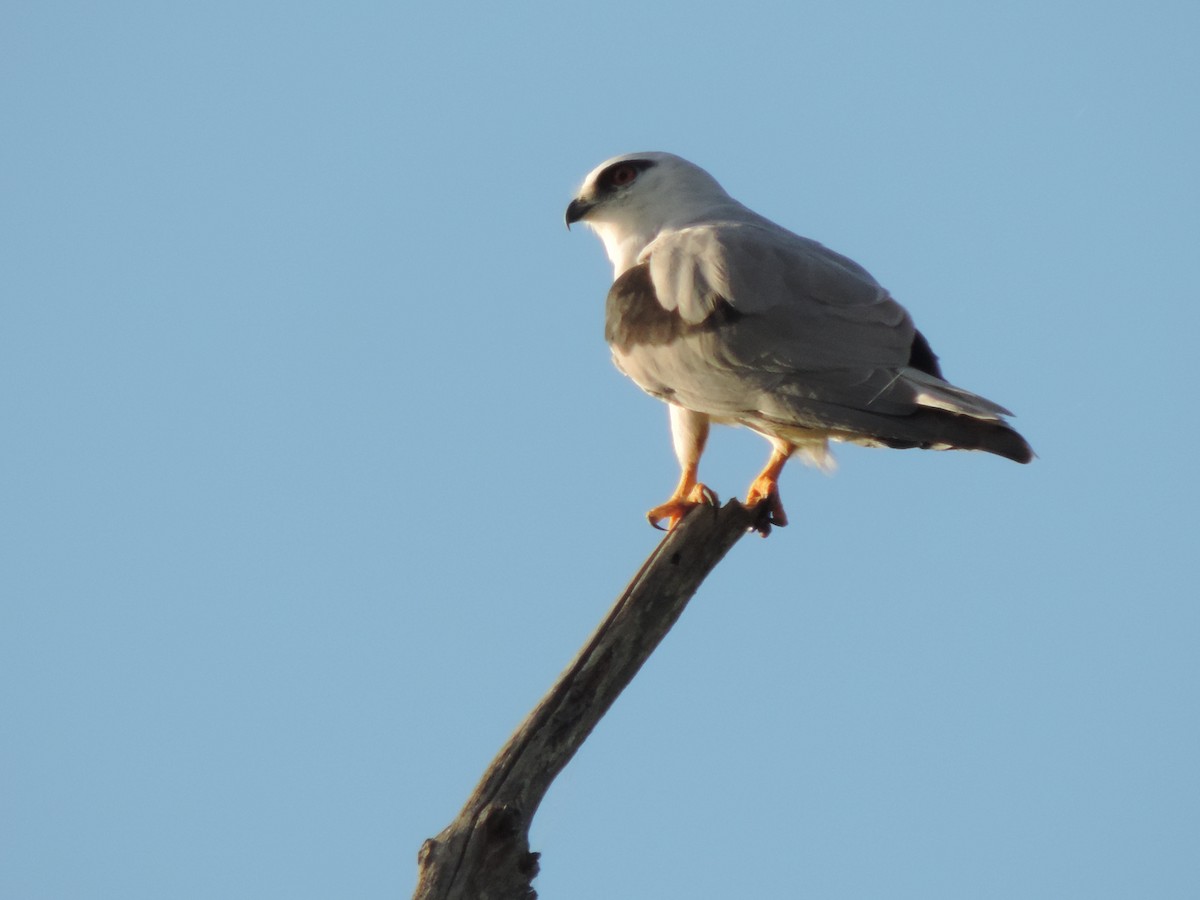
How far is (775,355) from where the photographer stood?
16.9 feet

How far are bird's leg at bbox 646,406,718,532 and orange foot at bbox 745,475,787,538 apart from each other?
0.23 meters

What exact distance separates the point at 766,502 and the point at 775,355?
0.86 meters

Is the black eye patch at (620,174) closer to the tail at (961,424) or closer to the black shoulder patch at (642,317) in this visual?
the black shoulder patch at (642,317)

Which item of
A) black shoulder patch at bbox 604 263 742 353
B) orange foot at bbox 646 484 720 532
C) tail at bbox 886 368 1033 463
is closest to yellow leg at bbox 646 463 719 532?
orange foot at bbox 646 484 720 532

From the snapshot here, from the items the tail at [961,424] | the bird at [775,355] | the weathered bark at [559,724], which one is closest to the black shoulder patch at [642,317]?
the bird at [775,355]

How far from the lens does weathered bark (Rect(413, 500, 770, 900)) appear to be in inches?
152

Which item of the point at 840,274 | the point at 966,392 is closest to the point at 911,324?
the point at 840,274

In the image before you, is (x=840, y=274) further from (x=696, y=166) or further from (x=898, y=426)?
(x=696, y=166)

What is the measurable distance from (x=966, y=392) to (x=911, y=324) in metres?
0.85

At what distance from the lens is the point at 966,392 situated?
180 inches

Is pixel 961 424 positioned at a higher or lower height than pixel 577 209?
lower

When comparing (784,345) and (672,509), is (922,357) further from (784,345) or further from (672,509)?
(672,509)

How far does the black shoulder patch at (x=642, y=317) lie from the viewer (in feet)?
17.6

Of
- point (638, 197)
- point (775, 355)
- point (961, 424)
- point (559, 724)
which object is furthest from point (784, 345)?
point (638, 197)
